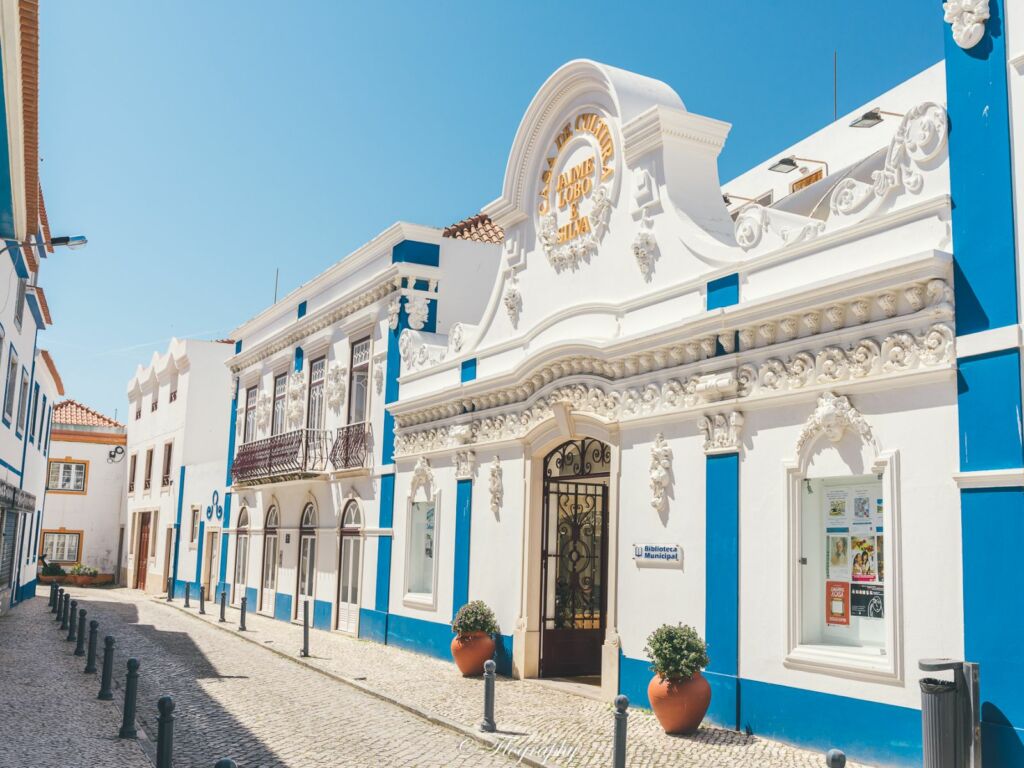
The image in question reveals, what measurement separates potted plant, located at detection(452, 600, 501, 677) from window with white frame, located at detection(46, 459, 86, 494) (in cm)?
3148

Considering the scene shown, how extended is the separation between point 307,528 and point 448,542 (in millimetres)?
6986

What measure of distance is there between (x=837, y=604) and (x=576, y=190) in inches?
265

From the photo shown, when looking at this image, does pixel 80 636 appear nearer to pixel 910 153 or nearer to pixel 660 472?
pixel 660 472

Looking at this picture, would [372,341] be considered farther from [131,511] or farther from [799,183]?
[131,511]

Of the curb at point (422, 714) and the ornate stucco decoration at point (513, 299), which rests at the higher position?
the ornate stucco decoration at point (513, 299)

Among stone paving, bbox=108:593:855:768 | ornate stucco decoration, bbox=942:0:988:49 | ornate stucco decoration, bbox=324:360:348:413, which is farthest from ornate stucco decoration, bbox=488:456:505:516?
ornate stucco decoration, bbox=942:0:988:49

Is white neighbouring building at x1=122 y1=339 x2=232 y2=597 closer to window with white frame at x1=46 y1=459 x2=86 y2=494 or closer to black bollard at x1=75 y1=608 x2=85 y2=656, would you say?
window with white frame at x1=46 y1=459 x2=86 y2=494

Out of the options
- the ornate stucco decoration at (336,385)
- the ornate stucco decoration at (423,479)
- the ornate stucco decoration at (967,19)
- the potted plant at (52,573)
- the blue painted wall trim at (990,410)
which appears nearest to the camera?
the blue painted wall trim at (990,410)

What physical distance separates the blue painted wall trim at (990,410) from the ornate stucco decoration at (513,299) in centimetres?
779

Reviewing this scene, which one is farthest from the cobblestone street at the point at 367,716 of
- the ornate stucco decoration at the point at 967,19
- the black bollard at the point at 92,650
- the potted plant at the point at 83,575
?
the potted plant at the point at 83,575

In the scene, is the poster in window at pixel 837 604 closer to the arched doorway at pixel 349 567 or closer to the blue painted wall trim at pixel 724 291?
the blue painted wall trim at pixel 724 291

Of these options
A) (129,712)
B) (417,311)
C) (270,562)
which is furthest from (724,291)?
(270,562)

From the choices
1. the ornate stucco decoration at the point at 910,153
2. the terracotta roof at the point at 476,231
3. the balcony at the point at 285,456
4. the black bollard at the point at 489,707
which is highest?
the terracotta roof at the point at 476,231

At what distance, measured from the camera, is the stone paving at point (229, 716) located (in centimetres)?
901
